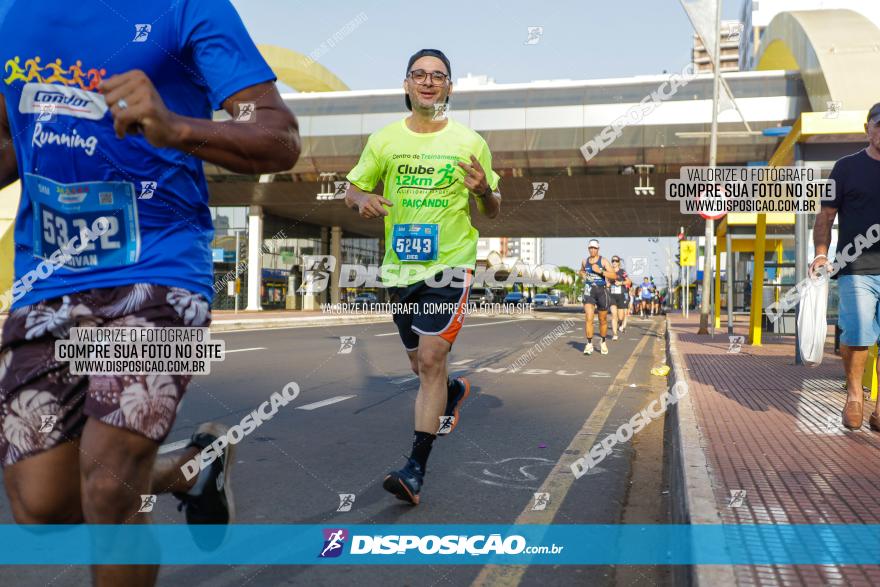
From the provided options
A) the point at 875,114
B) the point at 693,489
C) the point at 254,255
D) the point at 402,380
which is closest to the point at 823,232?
the point at 875,114

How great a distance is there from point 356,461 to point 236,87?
3.14 metres

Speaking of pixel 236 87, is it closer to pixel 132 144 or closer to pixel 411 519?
pixel 132 144

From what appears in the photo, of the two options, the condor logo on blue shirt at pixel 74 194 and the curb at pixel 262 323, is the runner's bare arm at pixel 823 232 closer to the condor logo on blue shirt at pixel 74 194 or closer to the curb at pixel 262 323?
the condor logo on blue shirt at pixel 74 194

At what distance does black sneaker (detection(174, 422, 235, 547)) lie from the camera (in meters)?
2.23

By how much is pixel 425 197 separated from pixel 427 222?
0.41ft

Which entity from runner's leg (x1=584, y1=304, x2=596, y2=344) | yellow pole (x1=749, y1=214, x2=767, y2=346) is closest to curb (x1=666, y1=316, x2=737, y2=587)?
runner's leg (x1=584, y1=304, x2=596, y2=344)

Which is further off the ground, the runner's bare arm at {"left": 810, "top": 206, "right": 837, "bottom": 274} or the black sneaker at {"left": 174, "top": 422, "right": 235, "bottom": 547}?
the runner's bare arm at {"left": 810, "top": 206, "right": 837, "bottom": 274}

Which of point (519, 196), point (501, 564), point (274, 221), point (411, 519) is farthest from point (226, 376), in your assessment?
point (274, 221)

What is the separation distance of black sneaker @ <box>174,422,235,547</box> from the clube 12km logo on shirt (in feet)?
2.71

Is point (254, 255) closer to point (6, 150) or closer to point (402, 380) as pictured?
point (402, 380)

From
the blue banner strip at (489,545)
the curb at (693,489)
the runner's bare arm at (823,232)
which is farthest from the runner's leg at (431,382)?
the runner's bare arm at (823,232)

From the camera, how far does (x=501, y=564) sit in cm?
296

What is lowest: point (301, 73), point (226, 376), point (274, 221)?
point (226, 376)

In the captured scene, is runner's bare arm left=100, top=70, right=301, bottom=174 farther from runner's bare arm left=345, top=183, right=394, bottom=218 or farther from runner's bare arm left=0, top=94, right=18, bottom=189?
runner's bare arm left=345, top=183, right=394, bottom=218
